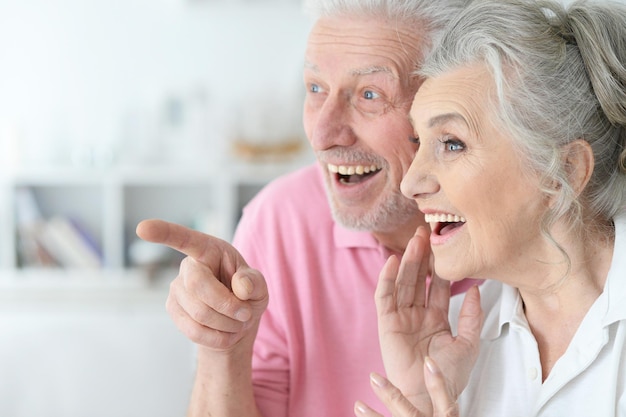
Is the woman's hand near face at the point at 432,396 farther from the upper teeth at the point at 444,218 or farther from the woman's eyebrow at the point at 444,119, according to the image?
the woman's eyebrow at the point at 444,119

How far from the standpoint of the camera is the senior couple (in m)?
1.36

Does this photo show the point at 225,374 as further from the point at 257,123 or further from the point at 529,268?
the point at 257,123

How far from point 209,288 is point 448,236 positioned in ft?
1.38

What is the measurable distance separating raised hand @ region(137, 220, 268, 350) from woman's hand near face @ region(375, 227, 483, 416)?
246 mm

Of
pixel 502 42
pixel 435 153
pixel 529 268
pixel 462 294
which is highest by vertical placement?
pixel 502 42

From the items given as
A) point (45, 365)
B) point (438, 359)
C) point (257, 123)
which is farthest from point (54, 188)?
point (438, 359)

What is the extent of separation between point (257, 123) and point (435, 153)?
9.02 feet

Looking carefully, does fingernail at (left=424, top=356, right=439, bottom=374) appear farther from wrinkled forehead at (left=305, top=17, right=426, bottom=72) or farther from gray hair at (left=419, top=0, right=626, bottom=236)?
wrinkled forehead at (left=305, top=17, right=426, bottom=72)

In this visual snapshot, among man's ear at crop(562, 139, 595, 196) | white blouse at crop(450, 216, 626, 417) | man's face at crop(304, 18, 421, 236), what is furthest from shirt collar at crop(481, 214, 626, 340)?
man's face at crop(304, 18, 421, 236)

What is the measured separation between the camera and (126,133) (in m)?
4.23

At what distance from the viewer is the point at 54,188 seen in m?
4.30

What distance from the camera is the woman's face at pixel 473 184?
54.5 inches

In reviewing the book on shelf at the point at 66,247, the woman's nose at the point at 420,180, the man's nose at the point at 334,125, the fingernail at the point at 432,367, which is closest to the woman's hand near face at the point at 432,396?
the fingernail at the point at 432,367

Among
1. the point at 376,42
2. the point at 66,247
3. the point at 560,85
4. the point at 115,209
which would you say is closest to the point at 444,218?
the point at 560,85
